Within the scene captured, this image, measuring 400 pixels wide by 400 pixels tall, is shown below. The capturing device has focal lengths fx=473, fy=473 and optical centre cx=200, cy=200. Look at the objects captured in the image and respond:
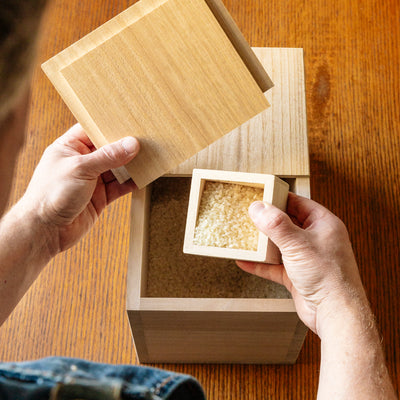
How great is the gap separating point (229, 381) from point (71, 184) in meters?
0.53

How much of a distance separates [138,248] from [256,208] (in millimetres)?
213

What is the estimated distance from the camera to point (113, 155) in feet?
2.29

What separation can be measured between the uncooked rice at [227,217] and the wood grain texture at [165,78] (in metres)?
0.08

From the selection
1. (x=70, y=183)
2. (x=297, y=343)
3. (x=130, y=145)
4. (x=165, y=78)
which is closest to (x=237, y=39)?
(x=165, y=78)

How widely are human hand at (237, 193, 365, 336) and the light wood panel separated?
0.12 meters

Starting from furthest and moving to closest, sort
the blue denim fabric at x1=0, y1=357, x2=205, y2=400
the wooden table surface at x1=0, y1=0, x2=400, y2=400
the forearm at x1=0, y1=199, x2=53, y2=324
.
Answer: the wooden table surface at x1=0, y1=0, x2=400, y2=400 < the forearm at x1=0, y1=199, x2=53, y2=324 < the blue denim fabric at x1=0, y1=357, x2=205, y2=400

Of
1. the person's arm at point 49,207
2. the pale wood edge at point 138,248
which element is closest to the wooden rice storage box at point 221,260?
the pale wood edge at point 138,248

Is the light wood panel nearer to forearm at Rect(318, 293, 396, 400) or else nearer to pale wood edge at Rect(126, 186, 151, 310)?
A: pale wood edge at Rect(126, 186, 151, 310)

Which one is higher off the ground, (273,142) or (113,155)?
(113,155)

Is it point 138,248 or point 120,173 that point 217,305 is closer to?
point 138,248

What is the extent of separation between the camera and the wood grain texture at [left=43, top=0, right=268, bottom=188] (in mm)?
711

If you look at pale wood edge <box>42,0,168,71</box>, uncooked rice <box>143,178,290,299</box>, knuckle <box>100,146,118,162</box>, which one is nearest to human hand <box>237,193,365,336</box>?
uncooked rice <box>143,178,290,299</box>

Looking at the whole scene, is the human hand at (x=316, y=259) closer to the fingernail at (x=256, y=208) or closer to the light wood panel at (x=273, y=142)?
the fingernail at (x=256, y=208)

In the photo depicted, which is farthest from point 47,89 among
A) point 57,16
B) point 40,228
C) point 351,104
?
point 351,104
